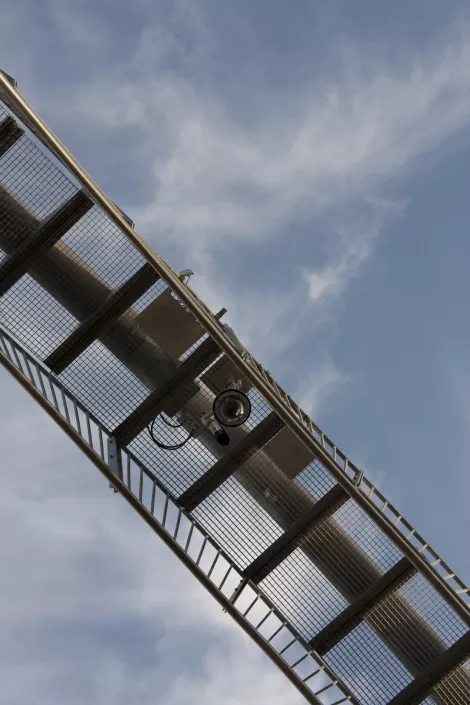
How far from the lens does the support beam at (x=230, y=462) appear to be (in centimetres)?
1496

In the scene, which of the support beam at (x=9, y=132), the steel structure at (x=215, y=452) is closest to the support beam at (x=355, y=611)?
the steel structure at (x=215, y=452)

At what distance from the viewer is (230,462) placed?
15.1 m

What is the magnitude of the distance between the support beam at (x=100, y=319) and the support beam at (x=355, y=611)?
667 centimetres

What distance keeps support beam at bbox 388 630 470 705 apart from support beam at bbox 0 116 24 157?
11728 millimetres

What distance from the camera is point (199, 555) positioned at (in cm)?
→ 1434

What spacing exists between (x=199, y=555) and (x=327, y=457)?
275 cm

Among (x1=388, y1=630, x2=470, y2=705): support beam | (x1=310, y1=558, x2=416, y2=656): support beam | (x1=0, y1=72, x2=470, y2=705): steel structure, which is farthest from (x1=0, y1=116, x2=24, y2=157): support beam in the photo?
(x1=388, y1=630, x2=470, y2=705): support beam

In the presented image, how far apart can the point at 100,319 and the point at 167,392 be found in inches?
68.9

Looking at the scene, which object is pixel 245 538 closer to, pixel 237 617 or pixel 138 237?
pixel 237 617

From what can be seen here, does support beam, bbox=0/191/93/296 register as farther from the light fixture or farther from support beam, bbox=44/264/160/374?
the light fixture

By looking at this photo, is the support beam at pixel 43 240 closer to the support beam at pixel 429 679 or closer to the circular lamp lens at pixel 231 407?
the circular lamp lens at pixel 231 407

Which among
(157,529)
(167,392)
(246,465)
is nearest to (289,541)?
(246,465)

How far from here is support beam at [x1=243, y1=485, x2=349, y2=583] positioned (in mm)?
15125

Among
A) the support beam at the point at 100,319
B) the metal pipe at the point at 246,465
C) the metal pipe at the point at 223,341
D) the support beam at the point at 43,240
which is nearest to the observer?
the metal pipe at the point at 223,341
